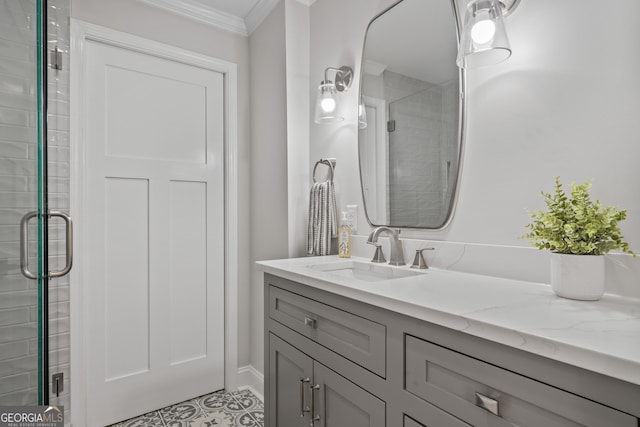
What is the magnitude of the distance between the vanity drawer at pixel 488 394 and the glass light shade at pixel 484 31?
35.6 inches

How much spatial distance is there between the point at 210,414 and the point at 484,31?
91.8 inches

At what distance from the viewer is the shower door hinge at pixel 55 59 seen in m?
1.79

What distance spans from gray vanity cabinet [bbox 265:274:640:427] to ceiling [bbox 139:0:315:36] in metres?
1.78

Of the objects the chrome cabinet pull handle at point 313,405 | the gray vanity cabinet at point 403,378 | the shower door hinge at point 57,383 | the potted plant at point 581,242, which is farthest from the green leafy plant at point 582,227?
the shower door hinge at point 57,383

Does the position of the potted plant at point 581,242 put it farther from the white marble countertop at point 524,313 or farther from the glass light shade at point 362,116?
the glass light shade at point 362,116

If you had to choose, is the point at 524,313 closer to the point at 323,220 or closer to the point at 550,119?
the point at 550,119

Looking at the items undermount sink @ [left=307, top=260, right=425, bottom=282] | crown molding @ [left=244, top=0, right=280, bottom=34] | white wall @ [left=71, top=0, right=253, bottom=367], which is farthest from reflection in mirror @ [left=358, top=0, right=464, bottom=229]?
white wall @ [left=71, top=0, right=253, bottom=367]

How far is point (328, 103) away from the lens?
70.3 inches

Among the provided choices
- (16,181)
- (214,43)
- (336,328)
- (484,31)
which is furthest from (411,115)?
(214,43)

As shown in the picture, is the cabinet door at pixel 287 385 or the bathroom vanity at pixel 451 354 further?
the cabinet door at pixel 287 385

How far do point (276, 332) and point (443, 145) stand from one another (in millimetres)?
1027

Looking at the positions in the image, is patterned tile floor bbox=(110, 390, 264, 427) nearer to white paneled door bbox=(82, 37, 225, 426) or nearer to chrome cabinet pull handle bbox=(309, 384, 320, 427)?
white paneled door bbox=(82, 37, 225, 426)

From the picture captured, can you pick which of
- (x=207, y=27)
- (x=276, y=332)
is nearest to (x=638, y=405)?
(x=276, y=332)

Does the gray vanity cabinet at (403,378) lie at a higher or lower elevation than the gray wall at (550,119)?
lower
